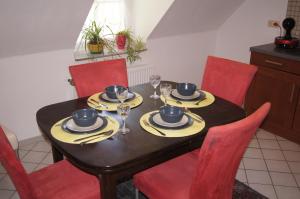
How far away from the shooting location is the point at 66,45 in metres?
2.89

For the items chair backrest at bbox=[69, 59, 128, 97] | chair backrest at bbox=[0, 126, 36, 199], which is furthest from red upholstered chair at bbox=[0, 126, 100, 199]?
chair backrest at bbox=[69, 59, 128, 97]

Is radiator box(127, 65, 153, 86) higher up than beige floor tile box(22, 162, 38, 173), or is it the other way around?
radiator box(127, 65, 153, 86)

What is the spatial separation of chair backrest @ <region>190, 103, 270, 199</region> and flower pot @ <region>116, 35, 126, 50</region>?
207 cm

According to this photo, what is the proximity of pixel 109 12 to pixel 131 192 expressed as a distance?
1919 millimetres

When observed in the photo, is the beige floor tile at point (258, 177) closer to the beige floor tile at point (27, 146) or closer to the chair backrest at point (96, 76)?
the chair backrest at point (96, 76)

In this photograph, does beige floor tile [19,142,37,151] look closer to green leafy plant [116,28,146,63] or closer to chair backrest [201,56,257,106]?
green leafy plant [116,28,146,63]

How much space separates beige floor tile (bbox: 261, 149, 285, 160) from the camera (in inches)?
110

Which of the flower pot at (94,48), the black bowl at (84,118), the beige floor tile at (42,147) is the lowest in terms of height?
the beige floor tile at (42,147)

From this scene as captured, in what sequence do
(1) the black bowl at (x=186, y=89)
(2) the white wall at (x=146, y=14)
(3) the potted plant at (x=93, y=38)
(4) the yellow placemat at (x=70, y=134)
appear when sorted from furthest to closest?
(2) the white wall at (x=146, y=14), (3) the potted plant at (x=93, y=38), (1) the black bowl at (x=186, y=89), (4) the yellow placemat at (x=70, y=134)

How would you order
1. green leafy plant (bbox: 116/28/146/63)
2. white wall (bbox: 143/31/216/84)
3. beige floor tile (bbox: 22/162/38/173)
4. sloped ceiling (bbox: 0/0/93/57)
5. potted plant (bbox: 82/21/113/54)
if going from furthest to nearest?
white wall (bbox: 143/31/216/84), green leafy plant (bbox: 116/28/146/63), potted plant (bbox: 82/21/113/54), beige floor tile (bbox: 22/162/38/173), sloped ceiling (bbox: 0/0/93/57)

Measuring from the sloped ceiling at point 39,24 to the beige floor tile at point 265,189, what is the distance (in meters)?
1.92

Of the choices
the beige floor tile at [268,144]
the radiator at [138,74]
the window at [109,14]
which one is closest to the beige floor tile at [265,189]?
the beige floor tile at [268,144]

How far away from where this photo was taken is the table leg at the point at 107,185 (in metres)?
1.39

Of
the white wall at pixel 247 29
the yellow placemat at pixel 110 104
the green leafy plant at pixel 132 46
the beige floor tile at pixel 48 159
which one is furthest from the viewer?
the white wall at pixel 247 29
